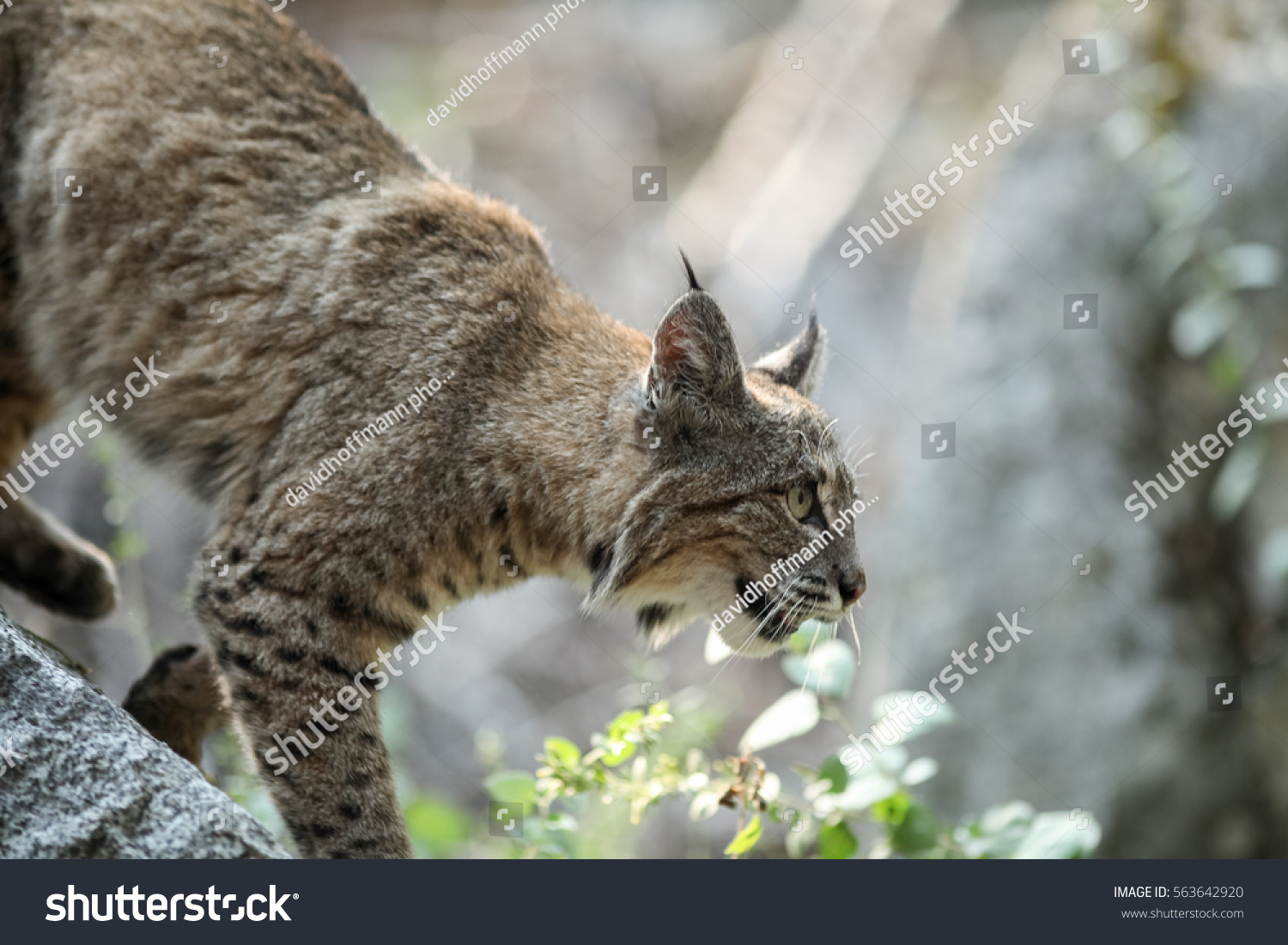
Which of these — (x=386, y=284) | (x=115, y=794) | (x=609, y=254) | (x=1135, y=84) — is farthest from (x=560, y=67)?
(x=115, y=794)

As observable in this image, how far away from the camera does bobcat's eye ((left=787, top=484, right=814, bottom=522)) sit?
427cm

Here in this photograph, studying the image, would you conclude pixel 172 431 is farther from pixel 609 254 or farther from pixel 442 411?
pixel 609 254

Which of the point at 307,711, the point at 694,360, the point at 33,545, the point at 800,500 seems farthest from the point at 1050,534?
the point at 33,545

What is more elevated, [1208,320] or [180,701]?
[1208,320]

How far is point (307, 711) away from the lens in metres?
3.98

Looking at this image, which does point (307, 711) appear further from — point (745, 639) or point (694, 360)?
point (694, 360)

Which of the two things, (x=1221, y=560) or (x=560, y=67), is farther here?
(x=560, y=67)

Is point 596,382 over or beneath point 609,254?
beneath

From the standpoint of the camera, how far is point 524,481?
4.30 m

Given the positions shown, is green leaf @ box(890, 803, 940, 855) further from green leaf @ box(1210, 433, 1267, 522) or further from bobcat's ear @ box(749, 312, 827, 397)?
green leaf @ box(1210, 433, 1267, 522)

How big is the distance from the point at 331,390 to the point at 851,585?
6.56 ft

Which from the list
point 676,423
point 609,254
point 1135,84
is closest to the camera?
point 676,423

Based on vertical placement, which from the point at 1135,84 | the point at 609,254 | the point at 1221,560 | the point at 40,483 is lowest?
the point at 1221,560

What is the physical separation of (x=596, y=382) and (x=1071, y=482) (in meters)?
4.66
